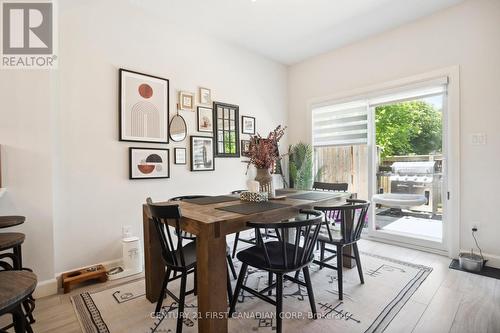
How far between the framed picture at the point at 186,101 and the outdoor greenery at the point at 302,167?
1.98m

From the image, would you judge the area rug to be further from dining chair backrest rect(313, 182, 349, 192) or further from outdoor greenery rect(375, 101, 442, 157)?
outdoor greenery rect(375, 101, 442, 157)

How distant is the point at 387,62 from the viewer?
3455 millimetres

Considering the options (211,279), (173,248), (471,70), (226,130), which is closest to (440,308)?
(211,279)

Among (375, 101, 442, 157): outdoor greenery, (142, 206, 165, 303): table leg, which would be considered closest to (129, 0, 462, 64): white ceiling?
(375, 101, 442, 157): outdoor greenery

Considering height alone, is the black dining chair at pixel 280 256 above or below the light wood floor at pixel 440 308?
above

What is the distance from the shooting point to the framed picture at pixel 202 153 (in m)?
3.30

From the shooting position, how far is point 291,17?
10.2 ft

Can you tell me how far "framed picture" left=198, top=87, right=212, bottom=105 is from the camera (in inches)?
134

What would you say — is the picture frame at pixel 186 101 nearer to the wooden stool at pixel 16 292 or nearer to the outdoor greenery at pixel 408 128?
the wooden stool at pixel 16 292

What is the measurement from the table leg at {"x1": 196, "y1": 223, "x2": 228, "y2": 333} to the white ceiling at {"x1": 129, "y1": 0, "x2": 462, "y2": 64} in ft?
8.59

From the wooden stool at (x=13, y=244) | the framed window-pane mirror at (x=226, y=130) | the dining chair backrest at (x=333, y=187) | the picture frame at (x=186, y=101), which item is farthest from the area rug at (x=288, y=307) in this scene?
the picture frame at (x=186, y=101)

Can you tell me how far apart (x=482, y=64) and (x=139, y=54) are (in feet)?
12.6

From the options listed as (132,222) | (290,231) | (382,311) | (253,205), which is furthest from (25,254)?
(382,311)

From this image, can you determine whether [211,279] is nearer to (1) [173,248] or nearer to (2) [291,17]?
(1) [173,248]
